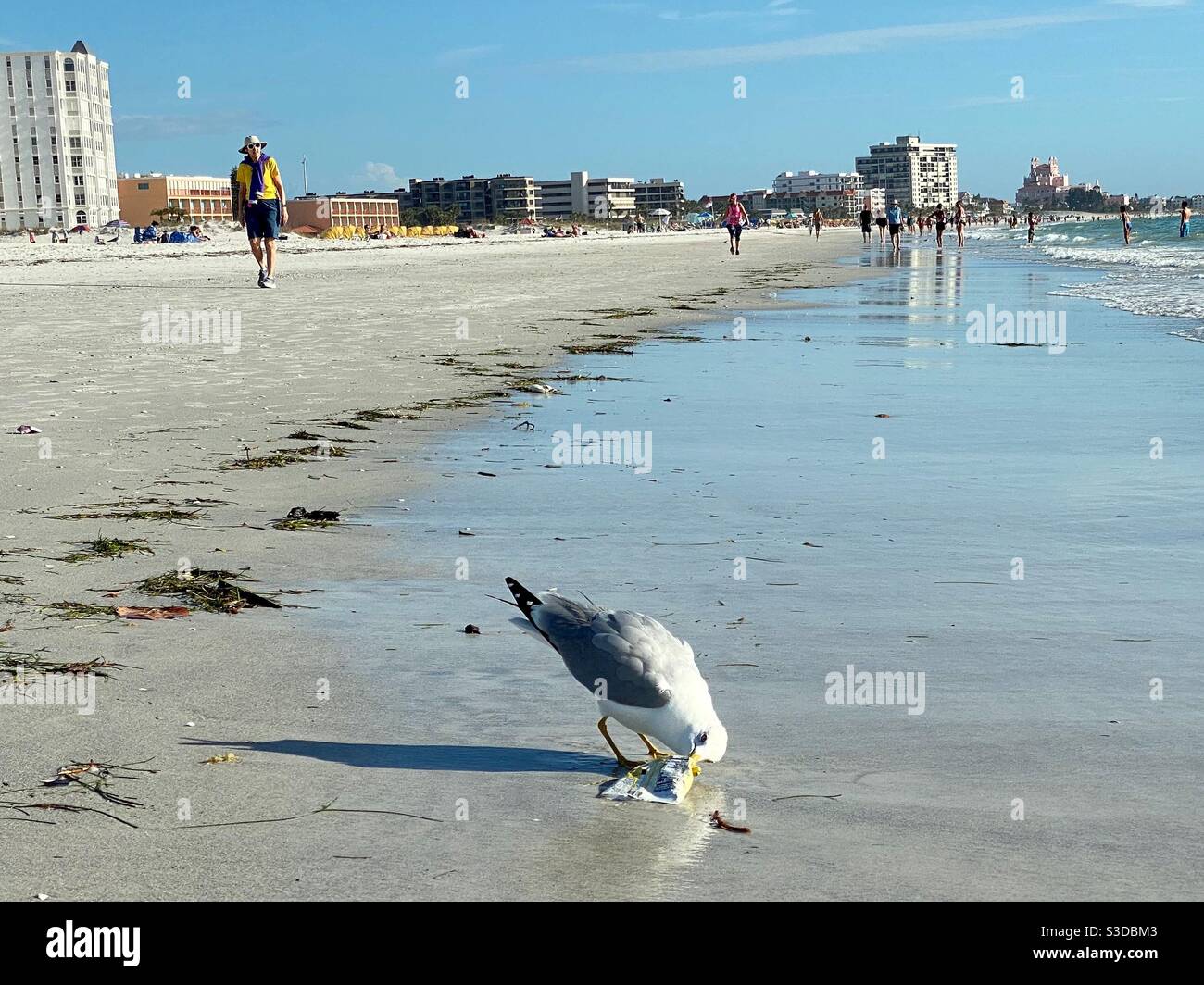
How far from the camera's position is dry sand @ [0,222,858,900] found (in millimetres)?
2748

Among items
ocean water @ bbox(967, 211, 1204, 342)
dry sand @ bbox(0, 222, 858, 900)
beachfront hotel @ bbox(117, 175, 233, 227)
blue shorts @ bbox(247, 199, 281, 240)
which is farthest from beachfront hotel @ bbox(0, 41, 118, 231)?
dry sand @ bbox(0, 222, 858, 900)

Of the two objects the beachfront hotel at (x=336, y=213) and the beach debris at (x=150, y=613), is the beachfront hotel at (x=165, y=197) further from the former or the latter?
the beach debris at (x=150, y=613)

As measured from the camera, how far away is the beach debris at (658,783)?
3.08 m

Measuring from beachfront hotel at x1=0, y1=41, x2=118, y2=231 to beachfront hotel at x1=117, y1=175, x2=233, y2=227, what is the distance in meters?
10.3

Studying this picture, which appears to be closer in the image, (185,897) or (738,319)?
(185,897)

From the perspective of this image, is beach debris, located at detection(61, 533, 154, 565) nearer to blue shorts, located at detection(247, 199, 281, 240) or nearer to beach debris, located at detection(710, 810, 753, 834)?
beach debris, located at detection(710, 810, 753, 834)

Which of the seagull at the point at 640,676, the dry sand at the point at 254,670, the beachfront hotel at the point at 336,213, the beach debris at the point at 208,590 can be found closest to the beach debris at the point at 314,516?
the dry sand at the point at 254,670

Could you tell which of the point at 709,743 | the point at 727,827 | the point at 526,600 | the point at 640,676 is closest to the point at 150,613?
the point at 526,600

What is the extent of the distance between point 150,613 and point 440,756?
163 cm
